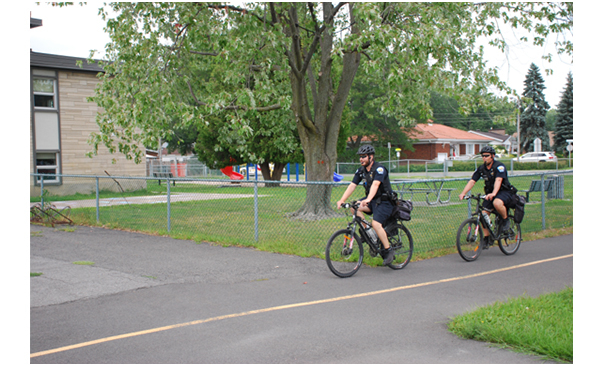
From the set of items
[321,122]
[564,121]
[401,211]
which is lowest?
[401,211]

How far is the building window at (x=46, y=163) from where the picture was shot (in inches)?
913

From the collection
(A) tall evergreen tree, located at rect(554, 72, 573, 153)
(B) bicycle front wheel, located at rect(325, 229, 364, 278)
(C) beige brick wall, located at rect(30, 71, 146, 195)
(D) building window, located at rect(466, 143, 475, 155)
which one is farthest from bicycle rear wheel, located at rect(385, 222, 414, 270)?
(A) tall evergreen tree, located at rect(554, 72, 573, 153)

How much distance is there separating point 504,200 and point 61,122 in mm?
20690

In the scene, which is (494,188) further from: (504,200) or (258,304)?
(258,304)

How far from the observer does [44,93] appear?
23312 mm

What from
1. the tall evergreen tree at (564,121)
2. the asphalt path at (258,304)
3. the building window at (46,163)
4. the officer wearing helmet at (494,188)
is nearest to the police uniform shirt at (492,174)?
the officer wearing helmet at (494,188)

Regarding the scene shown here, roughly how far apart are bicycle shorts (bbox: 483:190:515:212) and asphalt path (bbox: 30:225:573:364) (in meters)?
0.86

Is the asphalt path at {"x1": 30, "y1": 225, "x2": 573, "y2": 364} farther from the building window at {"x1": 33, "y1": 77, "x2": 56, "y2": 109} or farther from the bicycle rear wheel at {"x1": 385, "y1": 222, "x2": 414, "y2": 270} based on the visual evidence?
the building window at {"x1": 33, "y1": 77, "x2": 56, "y2": 109}

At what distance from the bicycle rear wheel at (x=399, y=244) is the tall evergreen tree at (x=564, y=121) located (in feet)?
218

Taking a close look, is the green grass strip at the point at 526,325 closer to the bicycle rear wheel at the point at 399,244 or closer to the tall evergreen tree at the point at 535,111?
Answer: the bicycle rear wheel at the point at 399,244

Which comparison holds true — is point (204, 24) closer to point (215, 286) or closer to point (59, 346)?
point (215, 286)

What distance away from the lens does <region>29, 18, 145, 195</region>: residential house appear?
75.4 feet

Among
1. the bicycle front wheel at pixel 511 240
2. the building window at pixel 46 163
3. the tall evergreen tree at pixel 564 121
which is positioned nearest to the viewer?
the bicycle front wheel at pixel 511 240

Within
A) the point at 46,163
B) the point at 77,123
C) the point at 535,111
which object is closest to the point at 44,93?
the point at 77,123
